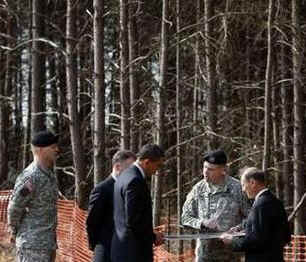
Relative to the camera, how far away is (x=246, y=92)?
835 inches

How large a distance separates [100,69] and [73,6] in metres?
1.84

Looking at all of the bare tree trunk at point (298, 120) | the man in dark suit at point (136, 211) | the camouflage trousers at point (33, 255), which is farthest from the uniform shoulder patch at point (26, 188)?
the bare tree trunk at point (298, 120)

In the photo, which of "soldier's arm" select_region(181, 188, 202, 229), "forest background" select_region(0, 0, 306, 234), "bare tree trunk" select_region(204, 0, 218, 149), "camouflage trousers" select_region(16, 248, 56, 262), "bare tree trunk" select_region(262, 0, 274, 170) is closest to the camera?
"camouflage trousers" select_region(16, 248, 56, 262)

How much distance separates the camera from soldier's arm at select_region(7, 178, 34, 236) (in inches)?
253

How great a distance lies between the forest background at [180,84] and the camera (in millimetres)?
14133

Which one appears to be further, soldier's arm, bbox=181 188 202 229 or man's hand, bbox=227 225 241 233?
soldier's arm, bbox=181 188 202 229

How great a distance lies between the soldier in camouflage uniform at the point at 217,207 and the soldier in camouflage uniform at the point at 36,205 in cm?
148

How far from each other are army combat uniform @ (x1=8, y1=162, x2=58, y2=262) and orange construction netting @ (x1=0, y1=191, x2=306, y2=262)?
4.88m

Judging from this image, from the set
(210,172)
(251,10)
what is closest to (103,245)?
(210,172)

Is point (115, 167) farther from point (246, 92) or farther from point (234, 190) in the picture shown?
point (246, 92)

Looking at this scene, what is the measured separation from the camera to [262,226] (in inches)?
249

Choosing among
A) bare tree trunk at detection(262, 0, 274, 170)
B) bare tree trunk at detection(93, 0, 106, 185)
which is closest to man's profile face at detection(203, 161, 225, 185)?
bare tree trunk at detection(93, 0, 106, 185)

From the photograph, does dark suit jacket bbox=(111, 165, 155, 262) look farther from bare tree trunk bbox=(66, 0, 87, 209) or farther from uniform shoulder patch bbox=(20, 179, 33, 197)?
bare tree trunk bbox=(66, 0, 87, 209)

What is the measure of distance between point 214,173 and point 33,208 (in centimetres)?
178
